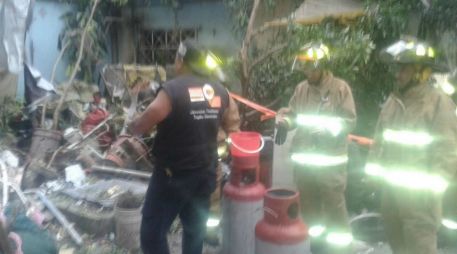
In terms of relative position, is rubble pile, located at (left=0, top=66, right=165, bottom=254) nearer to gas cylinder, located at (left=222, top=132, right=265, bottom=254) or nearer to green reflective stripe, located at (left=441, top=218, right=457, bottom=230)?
gas cylinder, located at (left=222, top=132, right=265, bottom=254)

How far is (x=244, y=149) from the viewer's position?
393 cm

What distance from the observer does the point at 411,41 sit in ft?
10.8

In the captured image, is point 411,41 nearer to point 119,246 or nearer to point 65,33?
point 119,246

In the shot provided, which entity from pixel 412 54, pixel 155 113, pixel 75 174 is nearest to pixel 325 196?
pixel 412 54

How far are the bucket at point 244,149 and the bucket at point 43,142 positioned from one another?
3.36 m

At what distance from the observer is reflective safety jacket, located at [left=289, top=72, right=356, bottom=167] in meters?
3.80

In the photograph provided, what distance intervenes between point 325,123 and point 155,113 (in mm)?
1561

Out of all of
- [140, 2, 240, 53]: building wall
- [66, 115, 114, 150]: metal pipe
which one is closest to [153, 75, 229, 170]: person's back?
[66, 115, 114, 150]: metal pipe

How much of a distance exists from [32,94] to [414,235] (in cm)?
659

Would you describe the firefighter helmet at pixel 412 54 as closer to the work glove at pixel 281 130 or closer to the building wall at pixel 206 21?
the work glove at pixel 281 130

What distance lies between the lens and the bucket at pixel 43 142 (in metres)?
6.17

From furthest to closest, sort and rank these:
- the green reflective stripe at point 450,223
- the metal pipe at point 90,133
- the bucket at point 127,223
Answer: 1. the metal pipe at point 90,133
2. the bucket at point 127,223
3. the green reflective stripe at point 450,223

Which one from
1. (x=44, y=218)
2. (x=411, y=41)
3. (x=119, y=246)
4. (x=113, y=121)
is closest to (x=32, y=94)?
(x=113, y=121)

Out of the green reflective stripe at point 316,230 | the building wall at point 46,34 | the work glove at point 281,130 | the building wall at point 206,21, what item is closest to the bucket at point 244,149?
the work glove at point 281,130
